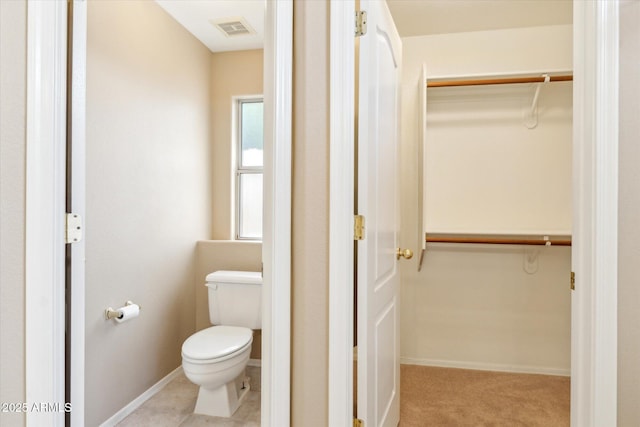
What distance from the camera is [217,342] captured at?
2256mm

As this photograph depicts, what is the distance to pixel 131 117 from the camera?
2271 mm

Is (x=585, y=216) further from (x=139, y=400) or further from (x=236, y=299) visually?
(x=139, y=400)

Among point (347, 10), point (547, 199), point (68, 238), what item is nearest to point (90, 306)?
point (68, 238)

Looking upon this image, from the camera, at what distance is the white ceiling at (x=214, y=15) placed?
2.43 metres

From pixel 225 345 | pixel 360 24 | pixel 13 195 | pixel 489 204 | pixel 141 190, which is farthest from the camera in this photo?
pixel 489 204

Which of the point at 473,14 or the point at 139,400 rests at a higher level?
the point at 473,14

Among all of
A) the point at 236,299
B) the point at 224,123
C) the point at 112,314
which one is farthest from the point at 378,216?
the point at 224,123

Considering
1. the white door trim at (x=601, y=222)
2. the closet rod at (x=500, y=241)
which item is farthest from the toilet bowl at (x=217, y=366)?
the white door trim at (x=601, y=222)

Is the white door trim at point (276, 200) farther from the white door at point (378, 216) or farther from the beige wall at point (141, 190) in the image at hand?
the beige wall at point (141, 190)

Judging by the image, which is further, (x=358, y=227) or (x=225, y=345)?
(x=225, y=345)

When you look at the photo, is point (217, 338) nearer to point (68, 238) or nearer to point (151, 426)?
point (151, 426)

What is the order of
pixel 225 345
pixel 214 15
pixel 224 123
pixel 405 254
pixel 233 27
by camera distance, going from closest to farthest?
pixel 405 254 < pixel 225 345 < pixel 214 15 < pixel 233 27 < pixel 224 123

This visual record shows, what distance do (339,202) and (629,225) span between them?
950 mm

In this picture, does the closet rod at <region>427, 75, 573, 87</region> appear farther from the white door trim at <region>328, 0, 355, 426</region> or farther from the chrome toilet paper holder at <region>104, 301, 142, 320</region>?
the chrome toilet paper holder at <region>104, 301, 142, 320</region>
